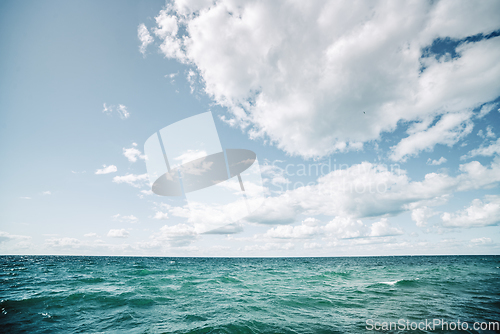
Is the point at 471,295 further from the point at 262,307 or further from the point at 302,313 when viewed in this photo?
the point at 262,307

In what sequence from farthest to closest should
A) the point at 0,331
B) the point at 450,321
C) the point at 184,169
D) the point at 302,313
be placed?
the point at 184,169, the point at 302,313, the point at 450,321, the point at 0,331

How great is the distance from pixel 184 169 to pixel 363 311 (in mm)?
10830

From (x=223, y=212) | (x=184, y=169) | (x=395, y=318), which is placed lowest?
(x=395, y=318)

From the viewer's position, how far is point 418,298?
35.7 ft

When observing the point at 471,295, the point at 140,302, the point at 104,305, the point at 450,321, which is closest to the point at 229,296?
the point at 140,302

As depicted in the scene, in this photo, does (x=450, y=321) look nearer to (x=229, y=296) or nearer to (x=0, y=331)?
(x=229, y=296)

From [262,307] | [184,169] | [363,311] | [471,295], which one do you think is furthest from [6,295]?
[471,295]

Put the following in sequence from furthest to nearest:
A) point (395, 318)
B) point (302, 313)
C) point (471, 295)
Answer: point (471, 295)
point (302, 313)
point (395, 318)

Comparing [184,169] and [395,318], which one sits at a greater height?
[184,169]

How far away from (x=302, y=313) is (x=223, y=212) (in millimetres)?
6191

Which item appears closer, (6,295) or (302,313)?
(302,313)

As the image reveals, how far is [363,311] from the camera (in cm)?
879

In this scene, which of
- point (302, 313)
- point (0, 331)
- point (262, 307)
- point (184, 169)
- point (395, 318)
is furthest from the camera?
point (184, 169)

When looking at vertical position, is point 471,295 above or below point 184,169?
below
